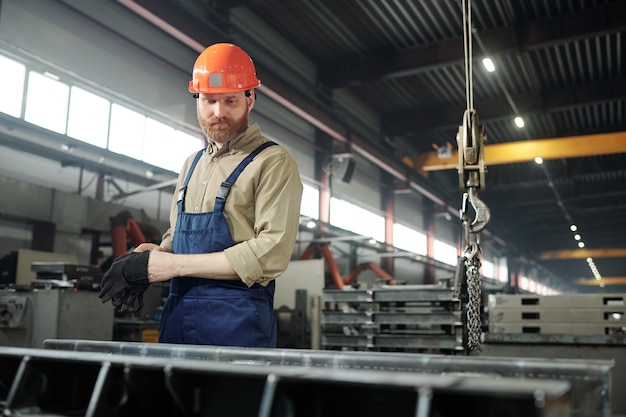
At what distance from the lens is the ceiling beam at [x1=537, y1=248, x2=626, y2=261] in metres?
23.0

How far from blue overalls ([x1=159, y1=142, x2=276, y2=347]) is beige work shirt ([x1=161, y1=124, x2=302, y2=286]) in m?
0.04

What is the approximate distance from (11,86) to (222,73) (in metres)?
4.29

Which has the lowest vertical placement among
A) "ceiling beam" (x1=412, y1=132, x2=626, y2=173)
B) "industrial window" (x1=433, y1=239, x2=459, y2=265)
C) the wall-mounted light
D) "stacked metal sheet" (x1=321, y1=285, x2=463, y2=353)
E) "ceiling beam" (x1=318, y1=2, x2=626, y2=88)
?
"stacked metal sheet" (x1=321, y1=285, x2=463, y2=353)

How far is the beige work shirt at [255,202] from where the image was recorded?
169 centimetres

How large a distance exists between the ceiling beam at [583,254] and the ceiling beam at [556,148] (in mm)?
14394

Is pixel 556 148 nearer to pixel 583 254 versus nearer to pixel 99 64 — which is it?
pixel 99 64

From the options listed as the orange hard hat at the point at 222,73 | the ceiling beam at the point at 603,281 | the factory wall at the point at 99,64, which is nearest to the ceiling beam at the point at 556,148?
the factory wall at the point at 99,64

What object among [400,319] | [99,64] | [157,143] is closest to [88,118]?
[99,64]

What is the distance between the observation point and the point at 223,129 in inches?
76.4

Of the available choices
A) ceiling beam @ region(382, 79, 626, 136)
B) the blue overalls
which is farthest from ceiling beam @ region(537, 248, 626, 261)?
the blue overalls

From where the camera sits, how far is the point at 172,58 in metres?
7.34

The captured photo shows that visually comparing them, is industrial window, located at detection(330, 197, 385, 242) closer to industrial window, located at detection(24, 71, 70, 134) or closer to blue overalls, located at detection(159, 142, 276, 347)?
industrial window, located at detection(24, 71, 70, 134)

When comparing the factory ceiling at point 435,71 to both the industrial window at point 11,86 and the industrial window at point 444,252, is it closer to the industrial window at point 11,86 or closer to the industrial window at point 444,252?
the industrial window at point 11,86

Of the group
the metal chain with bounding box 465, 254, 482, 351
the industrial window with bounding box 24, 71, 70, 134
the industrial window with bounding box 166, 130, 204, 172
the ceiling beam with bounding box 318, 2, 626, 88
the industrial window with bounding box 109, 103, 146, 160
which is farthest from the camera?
the ceiling beam with bounding box 318, 2, 626, 88
